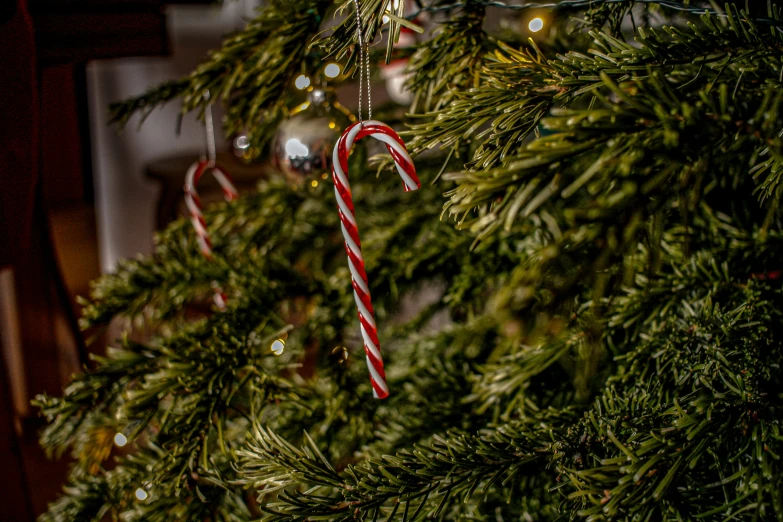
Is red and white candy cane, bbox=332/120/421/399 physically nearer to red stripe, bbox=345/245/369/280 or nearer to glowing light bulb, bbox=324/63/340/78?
red stripe, bbox=345/245/369/280

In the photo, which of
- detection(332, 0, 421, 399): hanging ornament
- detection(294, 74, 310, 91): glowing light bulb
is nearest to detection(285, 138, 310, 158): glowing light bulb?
detection(294, 74, 310, 91): glowing light bulb

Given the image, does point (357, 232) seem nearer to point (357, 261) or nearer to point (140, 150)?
point (357, 261)

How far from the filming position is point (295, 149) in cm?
56

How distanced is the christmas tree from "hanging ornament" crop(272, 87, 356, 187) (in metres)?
0.02

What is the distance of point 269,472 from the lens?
1.03 feet

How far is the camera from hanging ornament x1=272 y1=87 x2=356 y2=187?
0.54 metres

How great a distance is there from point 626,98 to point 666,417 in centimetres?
18

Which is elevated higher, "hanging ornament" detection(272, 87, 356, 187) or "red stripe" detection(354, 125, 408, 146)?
"red stripe" detection(354, 125, 408, 146)

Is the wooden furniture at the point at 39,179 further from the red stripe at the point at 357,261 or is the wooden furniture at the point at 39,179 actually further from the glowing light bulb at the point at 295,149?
the red stripe at the point at 357,261

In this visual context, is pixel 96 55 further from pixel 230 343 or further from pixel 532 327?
pixel 532 327

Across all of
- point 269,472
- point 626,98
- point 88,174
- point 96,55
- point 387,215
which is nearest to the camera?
point 626,98

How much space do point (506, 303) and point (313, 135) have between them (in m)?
0.38

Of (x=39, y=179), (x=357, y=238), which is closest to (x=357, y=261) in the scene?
(x=357, y=238)

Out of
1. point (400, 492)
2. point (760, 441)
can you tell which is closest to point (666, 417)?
point (760, 441)
